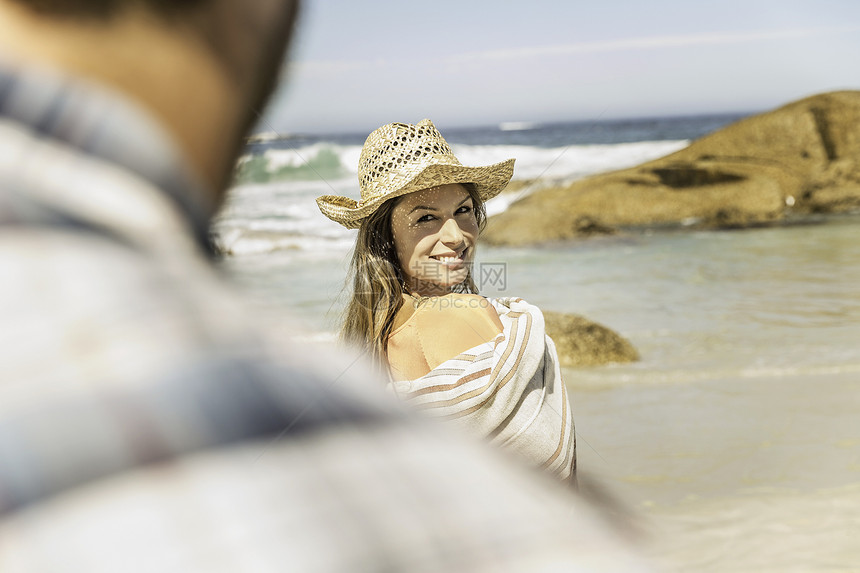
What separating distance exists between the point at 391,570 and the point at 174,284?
0.12 meters

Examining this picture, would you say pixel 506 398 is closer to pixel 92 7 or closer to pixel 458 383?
pixel 458 383

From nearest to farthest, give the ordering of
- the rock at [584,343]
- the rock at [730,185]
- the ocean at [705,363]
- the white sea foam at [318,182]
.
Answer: the ocean at [705,363]
the rock at [584,343]
the white sea foam at [318,182]
the rock at [730,185]

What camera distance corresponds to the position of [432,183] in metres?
2.23

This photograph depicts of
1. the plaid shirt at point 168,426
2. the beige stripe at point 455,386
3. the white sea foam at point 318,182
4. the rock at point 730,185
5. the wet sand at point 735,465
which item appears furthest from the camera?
the rock at point 730,185

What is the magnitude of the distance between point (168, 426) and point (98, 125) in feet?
0.43

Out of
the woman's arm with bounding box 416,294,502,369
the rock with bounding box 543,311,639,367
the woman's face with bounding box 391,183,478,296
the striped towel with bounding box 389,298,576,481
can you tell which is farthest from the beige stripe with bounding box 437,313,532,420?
the rock with bounding box 543,311,639,367

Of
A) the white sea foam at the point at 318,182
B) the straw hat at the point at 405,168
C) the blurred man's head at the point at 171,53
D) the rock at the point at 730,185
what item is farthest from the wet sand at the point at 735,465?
the rock at the point at 730,185

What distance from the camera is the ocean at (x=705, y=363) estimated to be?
121 inches

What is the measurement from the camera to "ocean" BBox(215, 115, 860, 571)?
307 centimetres

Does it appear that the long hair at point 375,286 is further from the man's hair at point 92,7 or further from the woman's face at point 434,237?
the man's hair at point 92,7

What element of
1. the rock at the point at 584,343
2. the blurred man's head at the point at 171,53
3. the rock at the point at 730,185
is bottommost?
the rock at the point at 584,343

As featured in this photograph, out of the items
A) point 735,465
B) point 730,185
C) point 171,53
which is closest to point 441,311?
point 171,53

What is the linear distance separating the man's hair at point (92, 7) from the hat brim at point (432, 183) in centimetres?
186

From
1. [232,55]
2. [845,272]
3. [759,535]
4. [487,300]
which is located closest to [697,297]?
[845,272]
